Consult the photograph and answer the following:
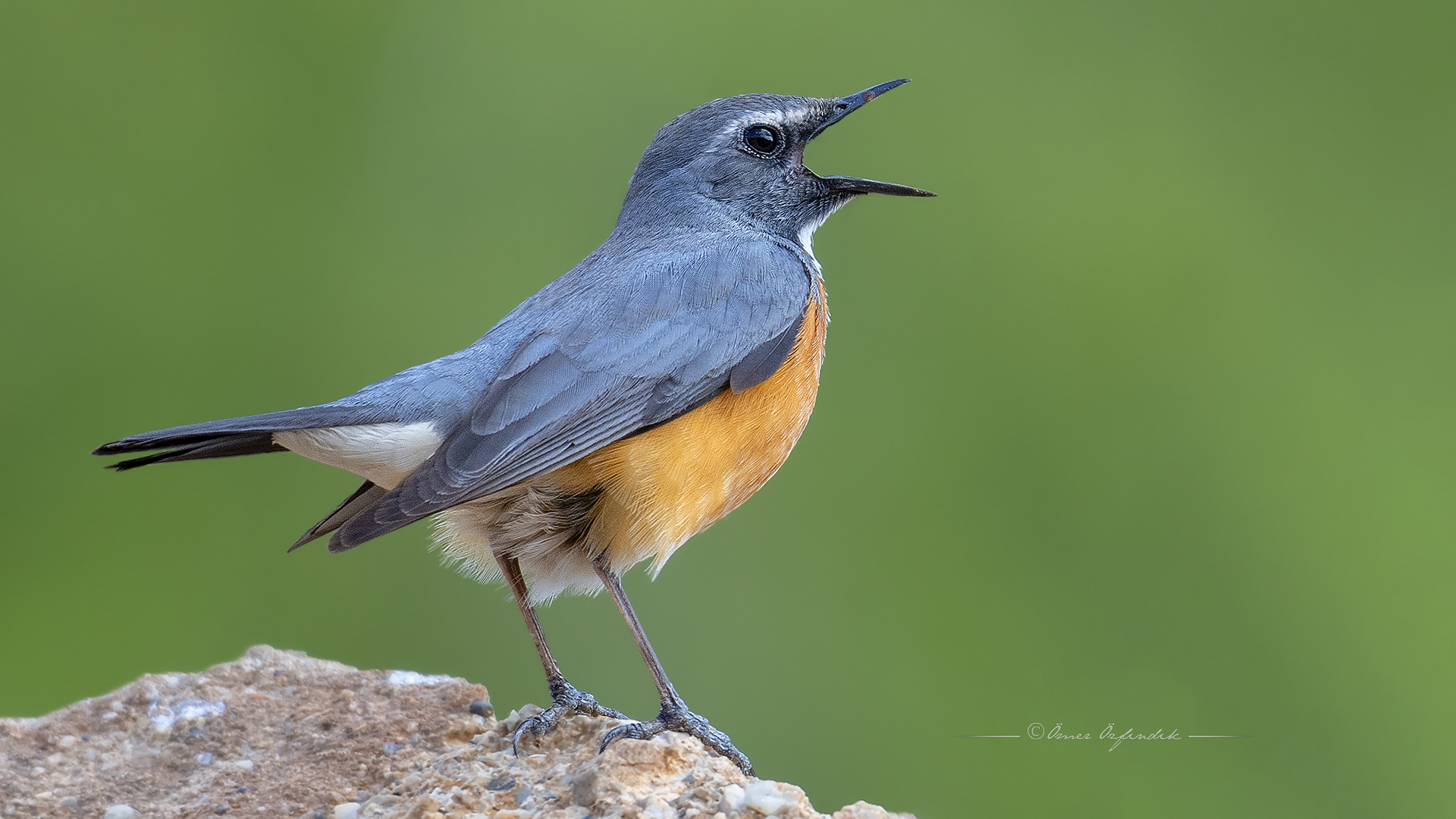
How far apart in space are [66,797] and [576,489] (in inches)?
72.3

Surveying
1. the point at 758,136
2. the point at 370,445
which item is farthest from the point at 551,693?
the point at 758,136

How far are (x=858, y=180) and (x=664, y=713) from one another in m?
2.21

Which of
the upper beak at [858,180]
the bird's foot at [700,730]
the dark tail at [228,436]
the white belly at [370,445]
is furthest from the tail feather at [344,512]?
the upper beak at [858,180]

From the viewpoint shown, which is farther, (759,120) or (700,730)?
(759,120)

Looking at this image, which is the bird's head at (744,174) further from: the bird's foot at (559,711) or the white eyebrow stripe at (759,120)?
the bird's foot at (559,711)

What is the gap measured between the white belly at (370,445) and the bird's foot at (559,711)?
85 cm

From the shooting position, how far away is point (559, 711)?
397 centimetres

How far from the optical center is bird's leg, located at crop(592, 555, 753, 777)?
3.84m

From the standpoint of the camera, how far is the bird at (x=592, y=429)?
371 centimetres

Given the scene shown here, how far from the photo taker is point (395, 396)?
3889 mm

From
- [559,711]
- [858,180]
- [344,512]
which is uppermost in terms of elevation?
[858,180]

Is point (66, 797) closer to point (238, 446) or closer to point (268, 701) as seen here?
point (268, 701)

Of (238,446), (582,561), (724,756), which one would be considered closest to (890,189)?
(582,561)

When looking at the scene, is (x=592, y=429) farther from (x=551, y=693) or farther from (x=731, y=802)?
(x=731, y=802)
